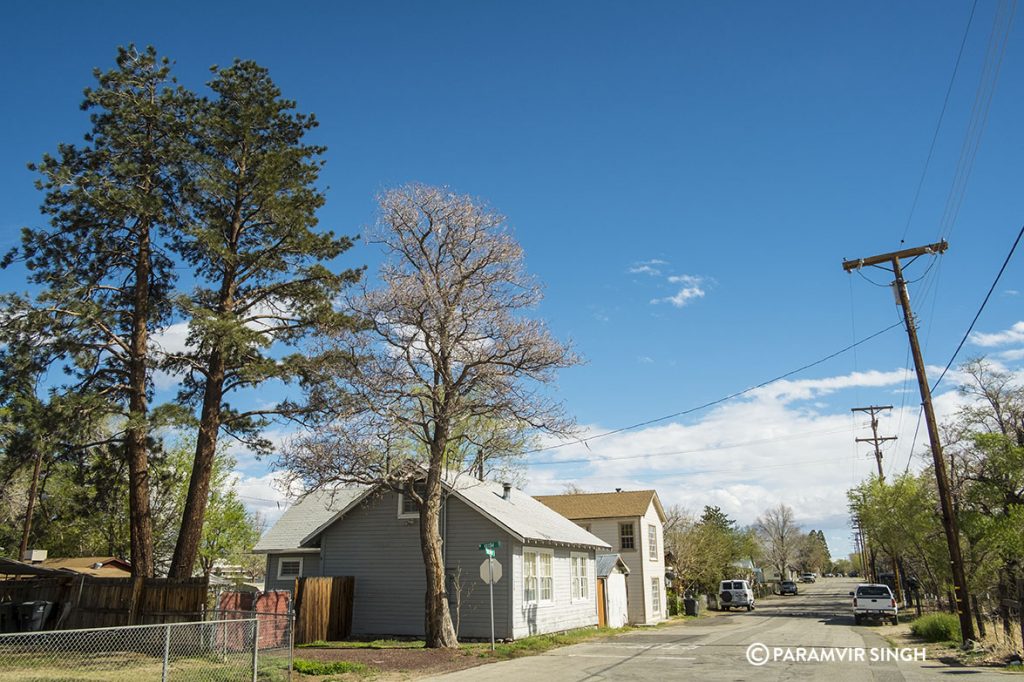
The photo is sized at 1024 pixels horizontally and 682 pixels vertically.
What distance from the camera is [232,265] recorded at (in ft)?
66.7

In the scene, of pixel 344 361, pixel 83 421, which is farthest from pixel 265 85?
pixel 83 421

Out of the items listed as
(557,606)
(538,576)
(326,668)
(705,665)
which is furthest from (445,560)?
(705,665)

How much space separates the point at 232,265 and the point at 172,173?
343cm

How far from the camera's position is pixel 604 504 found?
42594mm

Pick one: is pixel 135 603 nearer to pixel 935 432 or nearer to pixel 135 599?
pixel 135 599

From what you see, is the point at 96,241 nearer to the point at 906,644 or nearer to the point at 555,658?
the point at 555,658

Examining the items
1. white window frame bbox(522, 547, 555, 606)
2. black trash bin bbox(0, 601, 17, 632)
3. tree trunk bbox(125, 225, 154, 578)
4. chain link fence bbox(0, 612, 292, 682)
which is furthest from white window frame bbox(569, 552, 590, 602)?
black trash bin bbox(0, 601, 17, 632)

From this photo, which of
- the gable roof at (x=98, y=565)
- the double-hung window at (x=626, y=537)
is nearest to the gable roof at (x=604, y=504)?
the double-hung window at (x=626, y=537)

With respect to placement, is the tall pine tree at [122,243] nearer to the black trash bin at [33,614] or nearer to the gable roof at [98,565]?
the black trash bin at [33,614]

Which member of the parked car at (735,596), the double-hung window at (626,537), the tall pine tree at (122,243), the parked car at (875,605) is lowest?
the parked car at (735,596)

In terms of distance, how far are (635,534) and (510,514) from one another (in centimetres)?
1680

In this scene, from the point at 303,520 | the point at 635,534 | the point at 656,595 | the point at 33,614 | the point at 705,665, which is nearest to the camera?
the point at 705,665

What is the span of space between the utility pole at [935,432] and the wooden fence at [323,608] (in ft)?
62.3

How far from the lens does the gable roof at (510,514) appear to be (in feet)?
→ 77.5
